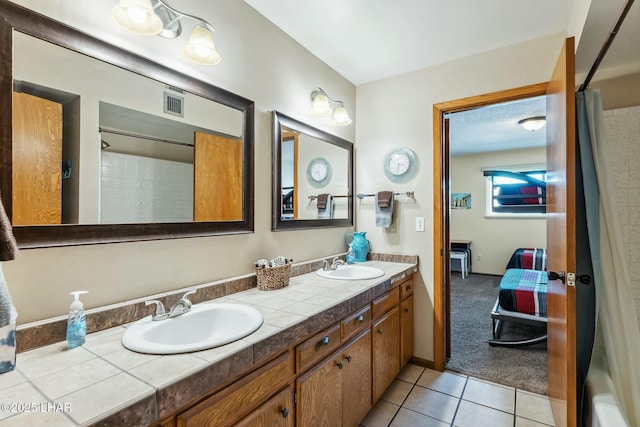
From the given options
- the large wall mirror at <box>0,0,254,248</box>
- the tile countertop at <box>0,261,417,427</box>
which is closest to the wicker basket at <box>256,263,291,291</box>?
the large wall mirror at <box>0,0,254,248</box>

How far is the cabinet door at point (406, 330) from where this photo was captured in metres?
2.31

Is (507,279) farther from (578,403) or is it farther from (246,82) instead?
(246,82)

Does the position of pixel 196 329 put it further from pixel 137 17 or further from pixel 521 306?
pixel 521 306

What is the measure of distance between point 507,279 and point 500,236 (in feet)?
8.74

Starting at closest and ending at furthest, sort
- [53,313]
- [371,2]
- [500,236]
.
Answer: [53,313]
[371,2]
[500,236]

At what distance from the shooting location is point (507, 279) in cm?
346

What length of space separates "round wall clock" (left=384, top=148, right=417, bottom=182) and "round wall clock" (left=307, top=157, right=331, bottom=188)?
53 centimetres

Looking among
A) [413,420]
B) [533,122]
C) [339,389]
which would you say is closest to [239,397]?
[339,389]

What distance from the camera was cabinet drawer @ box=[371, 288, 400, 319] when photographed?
1906mm

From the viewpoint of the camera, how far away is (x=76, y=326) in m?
1.01

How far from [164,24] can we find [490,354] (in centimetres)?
324

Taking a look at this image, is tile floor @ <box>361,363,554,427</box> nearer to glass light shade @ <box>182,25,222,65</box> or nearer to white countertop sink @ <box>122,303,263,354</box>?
white countertop sink @ <box>122,303,263,354</box>

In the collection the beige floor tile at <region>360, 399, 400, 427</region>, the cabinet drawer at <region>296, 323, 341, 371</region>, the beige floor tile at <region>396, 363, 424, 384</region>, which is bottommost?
the beige floor tile at <region>360, 399, 400, 427</region>

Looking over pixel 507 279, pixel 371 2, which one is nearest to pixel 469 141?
pixel 507 279
